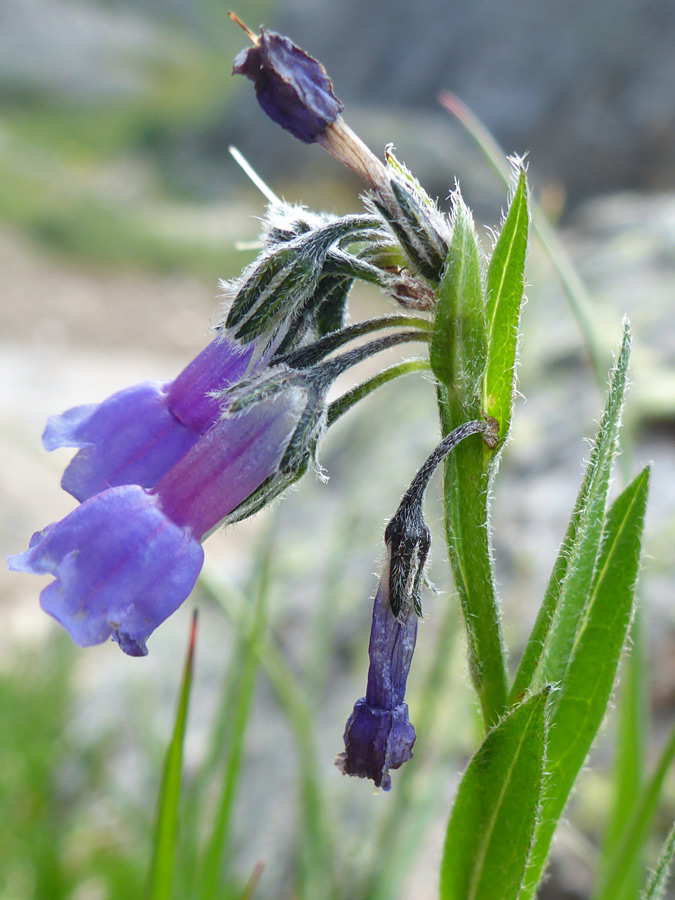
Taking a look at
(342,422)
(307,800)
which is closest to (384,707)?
(307,800)

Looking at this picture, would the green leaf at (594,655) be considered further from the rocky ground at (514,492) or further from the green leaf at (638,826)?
the rocky ground at (514,492)

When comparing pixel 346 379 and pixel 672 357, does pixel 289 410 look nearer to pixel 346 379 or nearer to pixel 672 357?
pixel 672 357

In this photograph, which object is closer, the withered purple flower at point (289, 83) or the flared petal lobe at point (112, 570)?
the flared petal lobe at point (112, 570)

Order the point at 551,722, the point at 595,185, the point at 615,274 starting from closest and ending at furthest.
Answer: the point at 551,722
the point at 615,274
the point at 595,185

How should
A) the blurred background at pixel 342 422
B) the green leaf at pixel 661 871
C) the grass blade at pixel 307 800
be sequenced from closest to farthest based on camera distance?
the green leaf at pixel 661 871, the grass blade at pixel 307 800, the blurred background at pixel 342 422

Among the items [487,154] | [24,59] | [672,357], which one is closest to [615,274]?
[672,357]

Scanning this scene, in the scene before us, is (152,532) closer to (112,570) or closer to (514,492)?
(112,570)

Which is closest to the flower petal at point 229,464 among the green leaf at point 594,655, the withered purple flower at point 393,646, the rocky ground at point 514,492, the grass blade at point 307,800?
the withered purple flower at point 393,646
